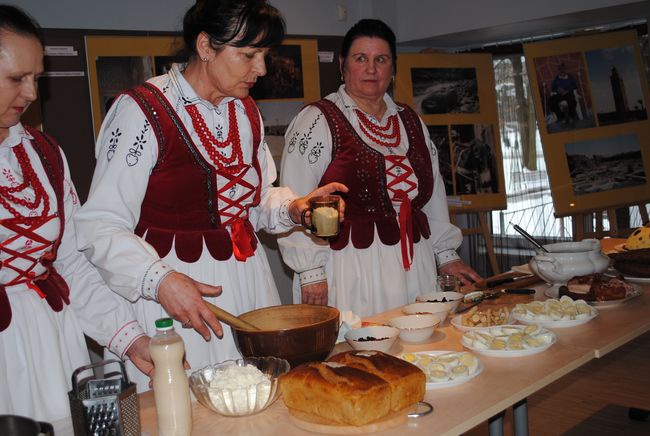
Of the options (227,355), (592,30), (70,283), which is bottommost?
(227,355)

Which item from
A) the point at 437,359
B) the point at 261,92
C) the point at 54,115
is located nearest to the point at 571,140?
the point at 261,92

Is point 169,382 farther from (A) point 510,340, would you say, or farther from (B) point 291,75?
(B) point 291,75

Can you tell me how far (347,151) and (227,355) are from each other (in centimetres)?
99

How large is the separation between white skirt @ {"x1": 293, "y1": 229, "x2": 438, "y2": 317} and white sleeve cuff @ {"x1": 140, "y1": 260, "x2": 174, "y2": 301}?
3.79 ft

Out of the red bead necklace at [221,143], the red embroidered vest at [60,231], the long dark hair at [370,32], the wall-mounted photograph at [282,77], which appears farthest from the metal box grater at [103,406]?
the wall-mounted photograph at [282,77]

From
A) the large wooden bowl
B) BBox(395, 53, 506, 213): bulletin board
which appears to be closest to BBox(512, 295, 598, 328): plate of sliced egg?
the large wooden bowl

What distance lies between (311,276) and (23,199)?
1.15 meters

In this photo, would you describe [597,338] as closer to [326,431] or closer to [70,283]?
[326,431]

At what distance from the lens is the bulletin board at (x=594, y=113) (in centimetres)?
481

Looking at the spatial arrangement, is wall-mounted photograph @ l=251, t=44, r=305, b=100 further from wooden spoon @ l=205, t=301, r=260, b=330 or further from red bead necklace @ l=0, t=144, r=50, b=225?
wooden spoon @ l=205, t=301, r=260, b=330

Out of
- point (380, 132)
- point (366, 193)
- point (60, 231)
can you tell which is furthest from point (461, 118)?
point (60, 231)

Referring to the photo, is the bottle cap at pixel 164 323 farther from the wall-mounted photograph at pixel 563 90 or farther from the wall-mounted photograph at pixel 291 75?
the wall-mounted photograph at pixel 563 90

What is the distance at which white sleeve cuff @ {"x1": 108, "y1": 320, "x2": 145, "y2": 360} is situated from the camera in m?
1.77

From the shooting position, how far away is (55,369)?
182cm
